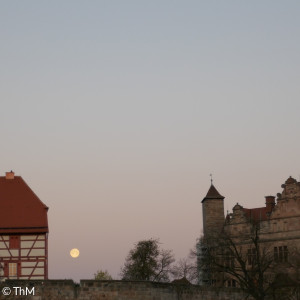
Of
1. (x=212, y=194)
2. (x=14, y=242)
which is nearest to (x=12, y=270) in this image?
→ (x=14, y=242)

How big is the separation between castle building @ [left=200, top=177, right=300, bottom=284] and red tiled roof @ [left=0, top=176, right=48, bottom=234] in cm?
1915

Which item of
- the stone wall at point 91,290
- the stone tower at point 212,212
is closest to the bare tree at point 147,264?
the stone tower at point 212,212

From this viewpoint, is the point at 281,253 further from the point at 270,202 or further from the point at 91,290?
the point at 91,290

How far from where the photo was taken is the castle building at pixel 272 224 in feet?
211

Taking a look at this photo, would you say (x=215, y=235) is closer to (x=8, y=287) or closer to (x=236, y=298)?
(x=236, y=298)

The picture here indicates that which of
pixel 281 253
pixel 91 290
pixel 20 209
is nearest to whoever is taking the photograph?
pixel 91 290

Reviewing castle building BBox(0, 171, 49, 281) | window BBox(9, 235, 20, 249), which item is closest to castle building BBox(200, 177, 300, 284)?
castle building BBox(0, 171, 49, 281)

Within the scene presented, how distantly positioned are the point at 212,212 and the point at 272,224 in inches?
313

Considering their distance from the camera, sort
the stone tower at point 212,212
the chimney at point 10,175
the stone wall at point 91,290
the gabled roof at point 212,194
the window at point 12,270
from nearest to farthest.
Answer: the stone wall at point 91,290, the window at point 12,270, the chimney at point 10,175, the stone tower at point 212,212, the gabled roof at point 212,194

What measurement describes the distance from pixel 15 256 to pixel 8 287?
2366 centimetres

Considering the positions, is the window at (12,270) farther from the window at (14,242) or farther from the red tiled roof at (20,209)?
the red tiled roof at (20,209)

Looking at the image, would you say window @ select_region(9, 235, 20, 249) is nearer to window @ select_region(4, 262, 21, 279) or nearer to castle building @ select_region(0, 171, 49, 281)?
castle building @ select_region(0, 171, 49, 281)

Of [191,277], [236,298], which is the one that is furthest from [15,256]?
[236,298]

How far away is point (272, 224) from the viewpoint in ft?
217
